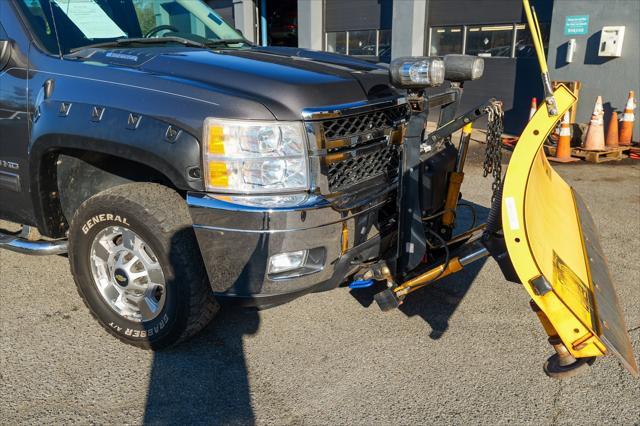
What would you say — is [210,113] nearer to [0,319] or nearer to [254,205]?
[254,205]

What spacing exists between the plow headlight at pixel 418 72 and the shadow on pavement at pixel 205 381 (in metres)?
1.78

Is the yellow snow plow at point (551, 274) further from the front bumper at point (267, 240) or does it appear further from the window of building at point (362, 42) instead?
the window of building at point (362, 42)

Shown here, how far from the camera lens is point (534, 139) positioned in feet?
8.82

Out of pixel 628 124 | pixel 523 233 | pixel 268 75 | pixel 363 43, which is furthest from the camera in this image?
pixel 363 43

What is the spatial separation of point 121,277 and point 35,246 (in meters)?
0.80

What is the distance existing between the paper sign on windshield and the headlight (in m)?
1.62

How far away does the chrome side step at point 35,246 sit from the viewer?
358 centimetres

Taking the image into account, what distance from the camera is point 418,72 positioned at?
9.34 feet

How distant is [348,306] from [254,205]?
1.49 meters

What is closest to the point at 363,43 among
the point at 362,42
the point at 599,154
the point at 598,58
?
the point at 362,42

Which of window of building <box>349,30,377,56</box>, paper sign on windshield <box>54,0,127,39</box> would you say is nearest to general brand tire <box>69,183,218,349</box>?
paper sign on windshield <box>54,0,127,39</box>

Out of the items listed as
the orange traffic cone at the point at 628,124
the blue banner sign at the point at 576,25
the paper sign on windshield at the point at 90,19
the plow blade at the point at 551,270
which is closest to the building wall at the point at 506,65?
the blue banner sign at the point at 576,25

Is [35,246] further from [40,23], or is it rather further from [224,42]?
[224,42]

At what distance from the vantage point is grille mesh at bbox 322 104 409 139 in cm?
293
